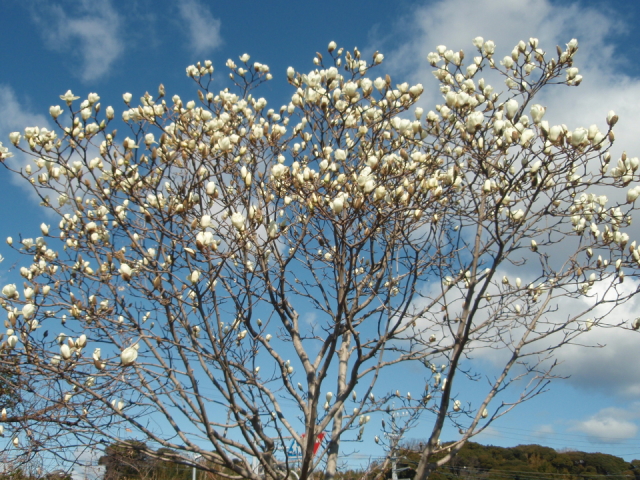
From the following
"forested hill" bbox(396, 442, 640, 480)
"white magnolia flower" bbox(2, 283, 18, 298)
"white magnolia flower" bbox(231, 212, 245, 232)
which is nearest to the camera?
"white magnolia flower" bbox(231, 212, 245, 232)

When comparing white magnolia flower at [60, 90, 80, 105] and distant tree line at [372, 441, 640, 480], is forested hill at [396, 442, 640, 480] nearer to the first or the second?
distant tree line at [372, 441, 640, 480]

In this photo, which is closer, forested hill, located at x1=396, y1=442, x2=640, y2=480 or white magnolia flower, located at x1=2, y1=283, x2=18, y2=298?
white magnolia flower, located at x1=2, y1=283, x2=18, y2=298

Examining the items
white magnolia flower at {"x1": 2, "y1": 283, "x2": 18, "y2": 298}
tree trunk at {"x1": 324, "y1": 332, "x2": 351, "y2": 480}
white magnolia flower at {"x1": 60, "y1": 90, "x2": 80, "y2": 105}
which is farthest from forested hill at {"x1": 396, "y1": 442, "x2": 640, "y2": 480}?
white magnolia flower at {"x1": 60, "y1": 90, "x2": 80, "y2": 105}

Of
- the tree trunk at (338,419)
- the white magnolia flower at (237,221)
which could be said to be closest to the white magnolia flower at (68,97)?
the white magnolia flower at (237,221)

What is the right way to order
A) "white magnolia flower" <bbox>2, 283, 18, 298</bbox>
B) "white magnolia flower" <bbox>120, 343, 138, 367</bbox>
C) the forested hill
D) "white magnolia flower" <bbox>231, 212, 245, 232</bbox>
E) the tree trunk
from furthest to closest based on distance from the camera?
the forested hill → the tree trunk → "white magnolia flower" <bbox>2, 283, 18, 298</bbox> → "white magnolia flower" <bbox>231, 212, 245, 232</bbox> → "white magnolia flower" <bbox>120, 343, 138, 367</bbox>

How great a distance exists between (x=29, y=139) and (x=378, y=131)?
7.20 ft

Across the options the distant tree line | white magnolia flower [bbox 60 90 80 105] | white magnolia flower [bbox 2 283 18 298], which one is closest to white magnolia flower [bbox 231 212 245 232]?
white magnolia flower [bbox 60 90 80 105]

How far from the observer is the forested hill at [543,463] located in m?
22.2

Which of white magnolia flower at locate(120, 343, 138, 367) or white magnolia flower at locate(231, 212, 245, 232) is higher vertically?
white magnolia flower at locate(231, 212, 245, 232)

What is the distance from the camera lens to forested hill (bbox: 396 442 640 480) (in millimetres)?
22156

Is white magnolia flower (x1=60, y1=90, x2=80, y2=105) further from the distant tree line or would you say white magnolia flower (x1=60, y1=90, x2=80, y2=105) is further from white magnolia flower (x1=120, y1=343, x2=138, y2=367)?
the distant tree line

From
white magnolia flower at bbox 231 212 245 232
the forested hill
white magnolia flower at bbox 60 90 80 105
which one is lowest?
the forested hill

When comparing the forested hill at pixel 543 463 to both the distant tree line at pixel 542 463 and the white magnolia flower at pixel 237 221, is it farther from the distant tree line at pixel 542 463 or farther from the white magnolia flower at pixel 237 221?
the white magnolia flower at pixel 237 221

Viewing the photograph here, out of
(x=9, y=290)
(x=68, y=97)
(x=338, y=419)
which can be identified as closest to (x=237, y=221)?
(x=68, y=97)
